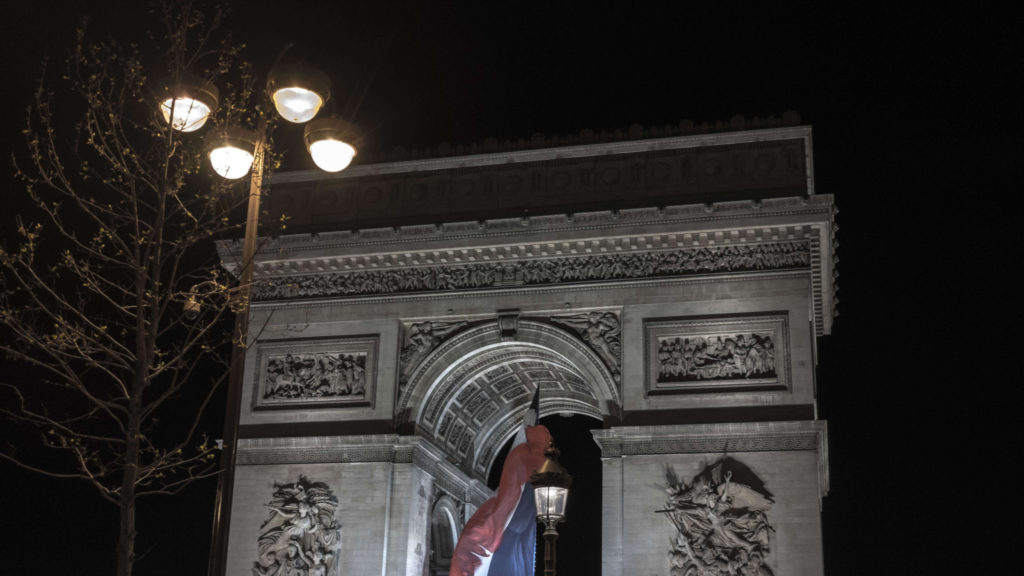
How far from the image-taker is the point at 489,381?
27391mm

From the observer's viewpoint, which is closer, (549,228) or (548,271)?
(549,228)

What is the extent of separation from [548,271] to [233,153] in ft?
47.1

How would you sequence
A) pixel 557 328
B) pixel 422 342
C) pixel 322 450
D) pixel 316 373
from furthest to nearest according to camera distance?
pixel 316 373 → pixel 422 342 → pixel 322 450 → pixel 557 328

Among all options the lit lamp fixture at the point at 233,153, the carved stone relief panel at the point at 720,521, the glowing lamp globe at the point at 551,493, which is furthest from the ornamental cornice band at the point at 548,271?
the lit lamp fixture at the point at 233,153

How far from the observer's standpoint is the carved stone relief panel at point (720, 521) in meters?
21.9

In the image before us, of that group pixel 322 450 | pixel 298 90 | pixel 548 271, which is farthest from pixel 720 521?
pixel 298 90

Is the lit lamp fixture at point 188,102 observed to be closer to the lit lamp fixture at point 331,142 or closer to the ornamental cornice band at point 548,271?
the lit lamp fixture at point 331,142

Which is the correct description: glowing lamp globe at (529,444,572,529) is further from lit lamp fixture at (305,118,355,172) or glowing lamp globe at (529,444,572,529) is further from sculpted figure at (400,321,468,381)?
sculpted figure at (400,321,468,381)

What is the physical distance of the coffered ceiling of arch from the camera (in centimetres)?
2600

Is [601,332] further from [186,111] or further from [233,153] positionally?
[233,153]

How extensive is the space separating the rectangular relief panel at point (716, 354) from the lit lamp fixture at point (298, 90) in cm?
1357

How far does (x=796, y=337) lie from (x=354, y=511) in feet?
31.7

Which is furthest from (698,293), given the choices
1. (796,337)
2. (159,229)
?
(159,229)

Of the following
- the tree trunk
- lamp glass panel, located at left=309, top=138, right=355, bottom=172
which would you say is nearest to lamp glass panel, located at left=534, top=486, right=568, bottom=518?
the tree trunk
